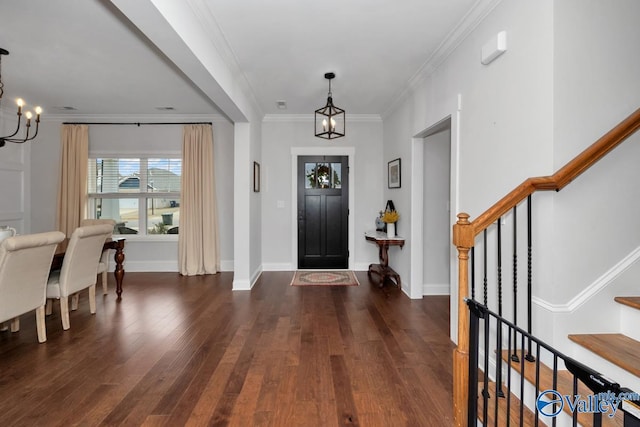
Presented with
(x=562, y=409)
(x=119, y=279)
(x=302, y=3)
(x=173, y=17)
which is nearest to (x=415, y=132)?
(x=302, y=3)

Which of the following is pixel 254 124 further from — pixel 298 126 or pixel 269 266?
pixel 269 266

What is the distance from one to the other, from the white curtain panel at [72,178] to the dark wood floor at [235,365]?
2.10 meters

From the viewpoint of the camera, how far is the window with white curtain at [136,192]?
223 inches

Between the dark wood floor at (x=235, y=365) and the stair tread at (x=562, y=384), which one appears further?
the dark wood floor at (x=235, y=365)

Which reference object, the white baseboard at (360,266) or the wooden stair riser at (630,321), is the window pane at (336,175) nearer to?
the white baseboard at (360,266)

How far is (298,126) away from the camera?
5.61 metres

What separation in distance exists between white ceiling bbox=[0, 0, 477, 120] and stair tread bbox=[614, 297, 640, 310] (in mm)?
2101

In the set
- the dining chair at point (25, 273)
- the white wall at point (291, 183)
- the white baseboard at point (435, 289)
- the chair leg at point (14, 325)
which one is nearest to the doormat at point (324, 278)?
the white wall at point (291, 183)

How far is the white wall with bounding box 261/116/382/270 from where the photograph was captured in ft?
18.5

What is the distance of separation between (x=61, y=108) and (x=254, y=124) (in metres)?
2.93

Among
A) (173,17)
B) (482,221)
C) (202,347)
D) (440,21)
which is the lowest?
(202,347)

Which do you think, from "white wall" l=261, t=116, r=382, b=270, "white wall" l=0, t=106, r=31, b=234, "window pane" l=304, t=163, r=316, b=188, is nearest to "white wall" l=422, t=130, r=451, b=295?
"white wall" l=261, t=116, r=382, b=270

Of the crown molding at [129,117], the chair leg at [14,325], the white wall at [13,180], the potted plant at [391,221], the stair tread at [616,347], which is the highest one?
the crown molding at [129,117]

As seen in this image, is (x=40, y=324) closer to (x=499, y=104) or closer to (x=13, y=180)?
(x=13, y=180)
